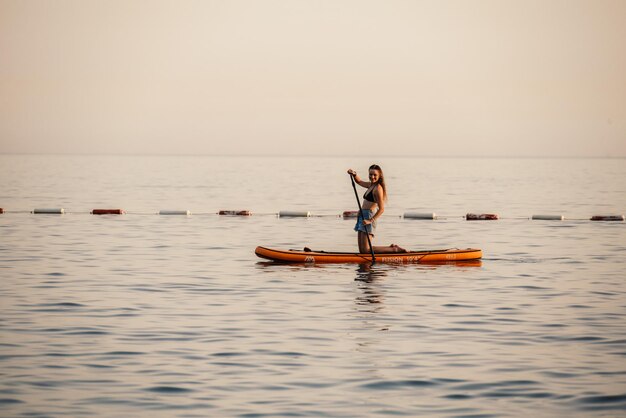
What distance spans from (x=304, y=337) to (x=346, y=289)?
5.82 m

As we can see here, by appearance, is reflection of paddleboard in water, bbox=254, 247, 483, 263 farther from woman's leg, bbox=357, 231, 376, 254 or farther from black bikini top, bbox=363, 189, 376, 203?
black bikini top, bbox=363, 189, 376, 203

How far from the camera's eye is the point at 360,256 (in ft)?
83.1

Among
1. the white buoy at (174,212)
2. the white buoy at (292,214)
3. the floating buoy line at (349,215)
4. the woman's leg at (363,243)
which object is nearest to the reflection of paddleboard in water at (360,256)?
the woman's leg at (363,243)

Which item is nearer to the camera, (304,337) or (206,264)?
(304,337)

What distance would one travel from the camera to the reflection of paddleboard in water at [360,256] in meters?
25.3

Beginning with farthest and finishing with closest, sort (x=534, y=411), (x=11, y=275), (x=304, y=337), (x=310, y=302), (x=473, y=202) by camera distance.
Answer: (x=473, y=202) → (x=11, y=275) → (x=310, y=302) → (x=304, y=337) → (x=534, y=411)

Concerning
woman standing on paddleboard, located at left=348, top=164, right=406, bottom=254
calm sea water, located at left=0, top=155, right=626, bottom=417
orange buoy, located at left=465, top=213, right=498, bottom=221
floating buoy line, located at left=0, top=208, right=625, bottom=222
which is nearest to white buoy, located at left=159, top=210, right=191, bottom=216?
floating buoy line, located at left=0, top=208, right=625, bottom=222

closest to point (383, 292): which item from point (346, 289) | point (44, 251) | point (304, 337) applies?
point (346, 289)

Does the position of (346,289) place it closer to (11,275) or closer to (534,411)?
(11,275)

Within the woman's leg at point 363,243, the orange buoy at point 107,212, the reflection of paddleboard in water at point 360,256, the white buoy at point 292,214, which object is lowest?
the reflection of paddleboard in water at point 360,256

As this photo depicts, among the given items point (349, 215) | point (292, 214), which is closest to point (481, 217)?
point (349, 215)

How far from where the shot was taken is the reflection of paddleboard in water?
25312 mm

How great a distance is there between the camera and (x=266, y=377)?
12.8 m

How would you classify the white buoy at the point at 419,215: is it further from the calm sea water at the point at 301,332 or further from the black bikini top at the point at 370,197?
the black bikini top at the point at 370,197
